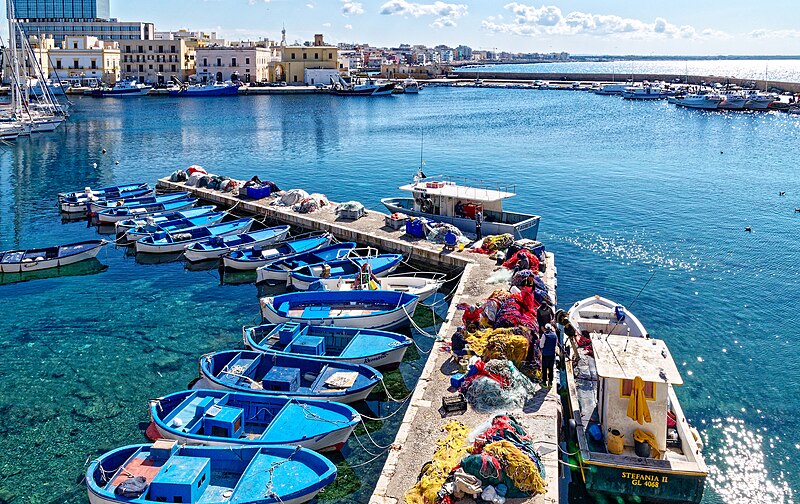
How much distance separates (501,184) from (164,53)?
120 metres

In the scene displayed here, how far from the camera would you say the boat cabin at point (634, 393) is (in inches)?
562

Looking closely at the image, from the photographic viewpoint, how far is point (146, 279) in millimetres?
30453

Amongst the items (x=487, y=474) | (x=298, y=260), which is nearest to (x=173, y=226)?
(x=298, y=260)

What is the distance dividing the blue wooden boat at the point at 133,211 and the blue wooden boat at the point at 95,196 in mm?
2771

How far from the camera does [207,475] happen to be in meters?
14.5

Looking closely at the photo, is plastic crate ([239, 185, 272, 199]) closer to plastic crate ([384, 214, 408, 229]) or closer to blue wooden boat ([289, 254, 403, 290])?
plastic crate ([384, 214, 408, 229])

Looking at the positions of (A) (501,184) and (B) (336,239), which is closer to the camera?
(B) (336,239)

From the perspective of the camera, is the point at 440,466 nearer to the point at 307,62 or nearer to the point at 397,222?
the point at 397,222

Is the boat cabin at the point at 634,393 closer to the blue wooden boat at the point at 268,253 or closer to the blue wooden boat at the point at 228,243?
the blue wooden boat at the point at 268,253

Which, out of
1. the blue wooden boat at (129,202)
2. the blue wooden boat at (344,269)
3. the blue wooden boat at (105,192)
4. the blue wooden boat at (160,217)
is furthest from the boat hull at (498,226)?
the blue wooden boat at (105,192)

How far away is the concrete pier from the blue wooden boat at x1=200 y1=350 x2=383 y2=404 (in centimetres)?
206

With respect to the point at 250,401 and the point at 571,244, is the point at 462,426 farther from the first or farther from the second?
the point at 571,244

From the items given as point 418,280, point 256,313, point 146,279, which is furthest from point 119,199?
point 418,280

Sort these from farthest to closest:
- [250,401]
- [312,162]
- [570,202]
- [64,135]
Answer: [64,135]
[312,162]
[570,202]
[250,401]
